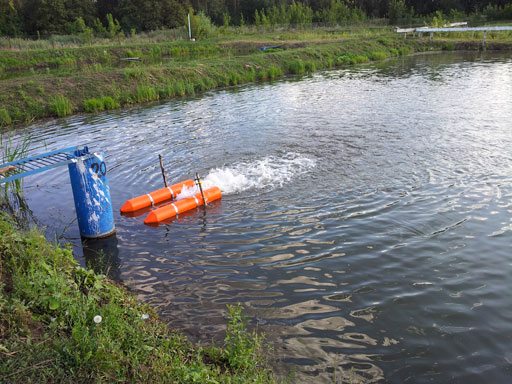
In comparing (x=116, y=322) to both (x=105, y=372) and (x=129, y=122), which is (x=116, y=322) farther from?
(x=129, y=122)

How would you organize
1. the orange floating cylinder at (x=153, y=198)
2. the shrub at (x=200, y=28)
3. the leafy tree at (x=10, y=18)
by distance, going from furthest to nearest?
the leafy tree at (x=10, y=18), the shrub at (x=200, y=28), the orange floating cylinder at (x=153, y=198)

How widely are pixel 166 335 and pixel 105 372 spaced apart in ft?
4.27

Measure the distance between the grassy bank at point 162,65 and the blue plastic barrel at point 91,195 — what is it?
44.1 feet

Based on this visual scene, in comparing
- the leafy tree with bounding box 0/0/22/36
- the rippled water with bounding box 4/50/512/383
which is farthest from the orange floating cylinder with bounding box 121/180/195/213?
the leafy tree with bounding box 0/0/22/36

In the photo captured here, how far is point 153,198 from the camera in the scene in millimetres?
10305

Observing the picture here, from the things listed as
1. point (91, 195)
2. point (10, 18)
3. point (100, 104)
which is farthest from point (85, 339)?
point (10, 18)

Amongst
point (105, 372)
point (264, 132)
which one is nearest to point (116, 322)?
point (105, 372)

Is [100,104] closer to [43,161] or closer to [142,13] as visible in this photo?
[43,161]

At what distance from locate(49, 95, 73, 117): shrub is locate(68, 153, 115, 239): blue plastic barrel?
46.5ft

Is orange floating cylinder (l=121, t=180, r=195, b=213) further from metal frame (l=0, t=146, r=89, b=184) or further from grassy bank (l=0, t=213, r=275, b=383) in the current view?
grassy bank (l=0, t=213, r=275, b=383)

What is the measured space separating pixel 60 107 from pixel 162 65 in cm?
915

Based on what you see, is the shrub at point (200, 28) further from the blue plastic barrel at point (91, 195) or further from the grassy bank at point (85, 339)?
the grassy bank at point (85, 339)

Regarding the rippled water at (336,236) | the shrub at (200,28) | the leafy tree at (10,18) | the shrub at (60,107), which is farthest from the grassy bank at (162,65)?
the leafy tree at (10,18)

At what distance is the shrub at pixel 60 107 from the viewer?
21000 millimetres
